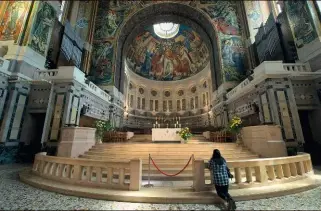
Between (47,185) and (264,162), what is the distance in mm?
6725

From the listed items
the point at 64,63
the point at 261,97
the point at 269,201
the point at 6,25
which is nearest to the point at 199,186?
the point at 269,201

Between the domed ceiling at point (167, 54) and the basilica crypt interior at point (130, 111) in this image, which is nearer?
the basilica crypt interior at point (130, 111)

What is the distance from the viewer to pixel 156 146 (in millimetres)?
9109

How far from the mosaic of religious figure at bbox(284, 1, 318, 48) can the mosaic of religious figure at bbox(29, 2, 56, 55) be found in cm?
1973

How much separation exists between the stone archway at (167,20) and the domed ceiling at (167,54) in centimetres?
518

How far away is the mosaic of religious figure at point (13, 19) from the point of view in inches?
469

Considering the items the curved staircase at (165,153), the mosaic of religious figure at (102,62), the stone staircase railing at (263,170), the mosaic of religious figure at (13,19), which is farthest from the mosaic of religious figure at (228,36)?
the mosaic of religious figure at (13,19)

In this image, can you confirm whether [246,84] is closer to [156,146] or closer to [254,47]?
[254,47]

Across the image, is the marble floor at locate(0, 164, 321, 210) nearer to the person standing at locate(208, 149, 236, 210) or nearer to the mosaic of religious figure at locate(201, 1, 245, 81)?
the person standing at locate(208, 149, 236, 210)

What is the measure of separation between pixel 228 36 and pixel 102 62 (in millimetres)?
15719

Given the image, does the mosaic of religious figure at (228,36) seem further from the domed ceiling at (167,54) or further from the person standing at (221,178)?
the person standing at (221,178)

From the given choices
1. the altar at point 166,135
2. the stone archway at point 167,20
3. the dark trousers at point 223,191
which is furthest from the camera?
the stone archway at point 167,20

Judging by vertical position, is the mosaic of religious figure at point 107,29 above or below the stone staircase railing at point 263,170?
above

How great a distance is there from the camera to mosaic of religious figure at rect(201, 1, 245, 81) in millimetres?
17891
